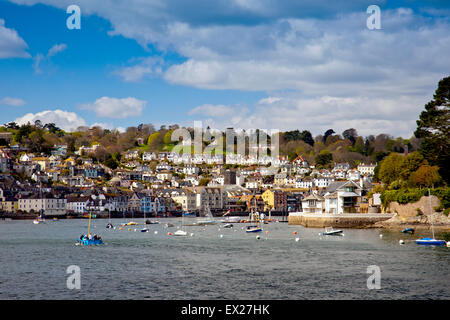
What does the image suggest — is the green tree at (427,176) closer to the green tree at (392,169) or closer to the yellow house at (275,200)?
the green tree at (392,169)

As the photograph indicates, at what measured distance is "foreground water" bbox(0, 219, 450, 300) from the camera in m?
29.6

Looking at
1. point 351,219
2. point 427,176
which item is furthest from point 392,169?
point 351,219

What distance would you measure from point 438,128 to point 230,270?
142 ft

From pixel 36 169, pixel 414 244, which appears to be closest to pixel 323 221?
pixel 414 244

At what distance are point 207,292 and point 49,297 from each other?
7772mm

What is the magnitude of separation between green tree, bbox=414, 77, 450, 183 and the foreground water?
16.5 meters

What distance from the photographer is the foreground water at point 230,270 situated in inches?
1164

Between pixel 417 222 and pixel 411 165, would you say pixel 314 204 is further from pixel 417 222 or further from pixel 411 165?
pixel 417 222

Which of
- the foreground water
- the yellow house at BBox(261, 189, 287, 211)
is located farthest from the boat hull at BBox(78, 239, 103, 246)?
the yellow house at BBox(261, 189, 287, 211)

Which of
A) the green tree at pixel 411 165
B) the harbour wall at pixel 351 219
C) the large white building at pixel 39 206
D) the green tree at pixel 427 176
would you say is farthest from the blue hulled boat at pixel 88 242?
the large white building at pixel 39 206

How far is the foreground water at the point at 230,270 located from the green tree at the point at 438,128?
1647cm

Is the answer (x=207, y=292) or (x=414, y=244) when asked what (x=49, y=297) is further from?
(x=414, y=244)

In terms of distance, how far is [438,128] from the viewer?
70.9 m
